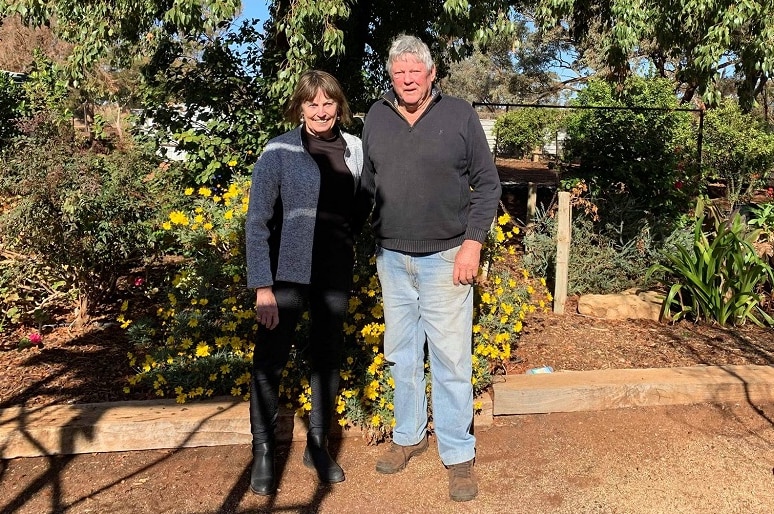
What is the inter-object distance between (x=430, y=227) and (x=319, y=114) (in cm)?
64

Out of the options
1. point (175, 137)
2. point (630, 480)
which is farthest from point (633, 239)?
point (175, 137)

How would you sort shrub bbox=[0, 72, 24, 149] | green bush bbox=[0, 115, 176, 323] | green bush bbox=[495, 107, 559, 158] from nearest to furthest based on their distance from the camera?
green bush bbox=[0, 115, 176, 323] < shrub bbox=[0, 72, 24, 149] < green bush bbox=[495, 107, 559, 158]

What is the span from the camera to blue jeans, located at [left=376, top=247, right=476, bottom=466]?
9.54ft

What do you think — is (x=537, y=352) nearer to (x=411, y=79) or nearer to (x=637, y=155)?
(x=411, y=79)

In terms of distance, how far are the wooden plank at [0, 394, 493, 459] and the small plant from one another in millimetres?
3044

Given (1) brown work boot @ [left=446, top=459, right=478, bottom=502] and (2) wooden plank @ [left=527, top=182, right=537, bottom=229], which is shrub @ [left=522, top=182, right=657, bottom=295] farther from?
(1) brown work boot @ [left=446, top=459, right=478, bottom=502]

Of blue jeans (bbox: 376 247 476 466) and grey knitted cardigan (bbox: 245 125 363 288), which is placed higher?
grey knitted cardigan (bbox: 245 125 363 288)

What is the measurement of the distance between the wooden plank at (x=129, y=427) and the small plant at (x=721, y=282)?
3.04m

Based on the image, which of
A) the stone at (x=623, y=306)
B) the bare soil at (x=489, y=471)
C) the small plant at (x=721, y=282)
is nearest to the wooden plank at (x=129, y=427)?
the bare soil at (x=489, y=471)

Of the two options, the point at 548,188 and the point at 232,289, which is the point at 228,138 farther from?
the point at 548,188

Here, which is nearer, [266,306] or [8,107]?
[266,306]

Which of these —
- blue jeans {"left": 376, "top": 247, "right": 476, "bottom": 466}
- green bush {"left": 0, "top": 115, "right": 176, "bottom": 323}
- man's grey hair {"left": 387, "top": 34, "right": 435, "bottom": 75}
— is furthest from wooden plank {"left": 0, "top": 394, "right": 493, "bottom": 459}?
man's grey hair {"left": 387, "top": 34, "right": 435, "bottom": 75}

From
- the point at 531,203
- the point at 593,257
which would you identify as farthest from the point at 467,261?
the point at 531,203

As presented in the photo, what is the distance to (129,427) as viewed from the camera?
10.8 ft
